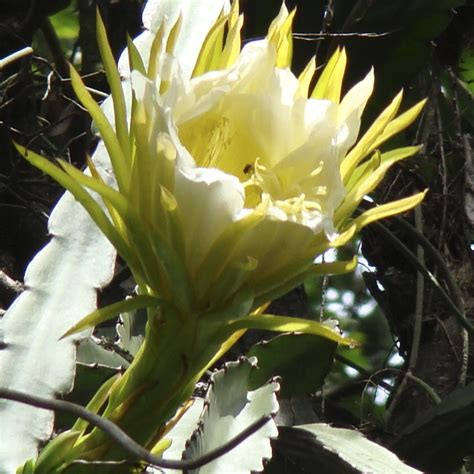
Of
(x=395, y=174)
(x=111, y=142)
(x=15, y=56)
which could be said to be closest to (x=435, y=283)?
(x=395, y=174)

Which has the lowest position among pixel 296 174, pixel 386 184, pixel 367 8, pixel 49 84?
pixel 386 184

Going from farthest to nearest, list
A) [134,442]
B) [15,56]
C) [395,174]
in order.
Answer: [395,174] < [15,56] < [134,442]

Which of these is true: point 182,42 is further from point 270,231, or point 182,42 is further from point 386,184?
point 386,184

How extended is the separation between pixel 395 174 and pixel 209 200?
1.15m

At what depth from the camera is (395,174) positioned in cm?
179

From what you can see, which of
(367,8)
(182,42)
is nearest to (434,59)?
(367,8)

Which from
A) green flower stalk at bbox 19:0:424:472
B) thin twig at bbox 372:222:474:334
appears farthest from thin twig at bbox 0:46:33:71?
green flower stalk at bbox 19:0:424:472

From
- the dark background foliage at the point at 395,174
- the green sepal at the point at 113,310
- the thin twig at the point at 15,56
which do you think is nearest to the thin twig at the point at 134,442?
the green sepal at the point at 113,310

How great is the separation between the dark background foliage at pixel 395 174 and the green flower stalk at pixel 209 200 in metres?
0.51

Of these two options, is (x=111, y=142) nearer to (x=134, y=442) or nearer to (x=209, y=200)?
(x=209, y=200)

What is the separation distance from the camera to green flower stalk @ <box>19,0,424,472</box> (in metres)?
0.68

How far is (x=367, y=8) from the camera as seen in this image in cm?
144

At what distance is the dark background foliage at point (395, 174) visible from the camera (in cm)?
145

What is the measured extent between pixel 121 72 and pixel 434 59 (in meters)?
0.92
